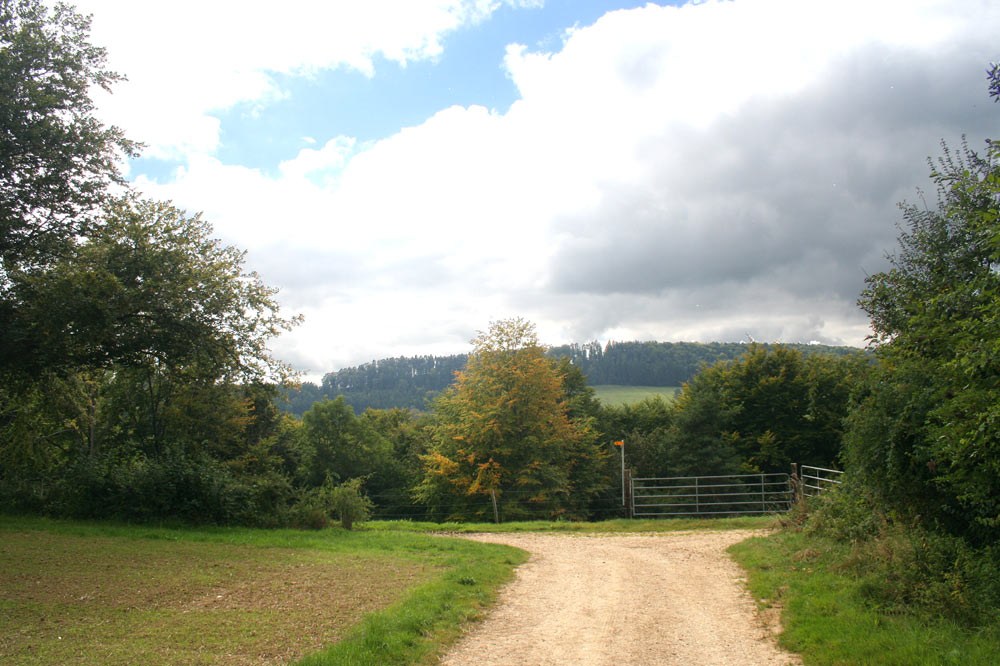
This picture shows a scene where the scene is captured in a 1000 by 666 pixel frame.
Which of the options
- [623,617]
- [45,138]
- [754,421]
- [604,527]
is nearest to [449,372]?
[754,421]

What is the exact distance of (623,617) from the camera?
725 centimetres

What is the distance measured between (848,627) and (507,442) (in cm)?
2143

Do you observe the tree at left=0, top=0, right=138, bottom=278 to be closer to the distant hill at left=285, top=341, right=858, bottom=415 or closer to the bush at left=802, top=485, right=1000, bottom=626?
the bush at left=802, top=485, right=1000, bottom=626

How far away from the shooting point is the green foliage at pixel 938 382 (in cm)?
549

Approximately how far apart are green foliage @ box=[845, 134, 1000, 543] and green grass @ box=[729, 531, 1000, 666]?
1.46 metres

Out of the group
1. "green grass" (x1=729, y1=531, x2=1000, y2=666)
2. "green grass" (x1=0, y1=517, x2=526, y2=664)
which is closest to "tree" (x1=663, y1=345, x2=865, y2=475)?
"green grass" (x1=0, y1=517, x2=526, y2=664)

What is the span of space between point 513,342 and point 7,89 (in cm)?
2172

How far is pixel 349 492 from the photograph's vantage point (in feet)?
53.7

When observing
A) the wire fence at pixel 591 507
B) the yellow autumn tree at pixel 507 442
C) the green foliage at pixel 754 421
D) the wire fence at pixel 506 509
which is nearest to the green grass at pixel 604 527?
the wire fence at pixel 591 507

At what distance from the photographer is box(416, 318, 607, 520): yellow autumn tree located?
2586 cm

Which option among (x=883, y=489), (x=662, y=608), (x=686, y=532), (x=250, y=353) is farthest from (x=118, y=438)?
(x=883, y=489)

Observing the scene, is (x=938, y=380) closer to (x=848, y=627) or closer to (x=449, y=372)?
(x=848, y=627)

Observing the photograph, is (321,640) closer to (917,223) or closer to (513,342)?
(917,223)

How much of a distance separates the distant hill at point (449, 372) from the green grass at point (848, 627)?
6538 centimetres
